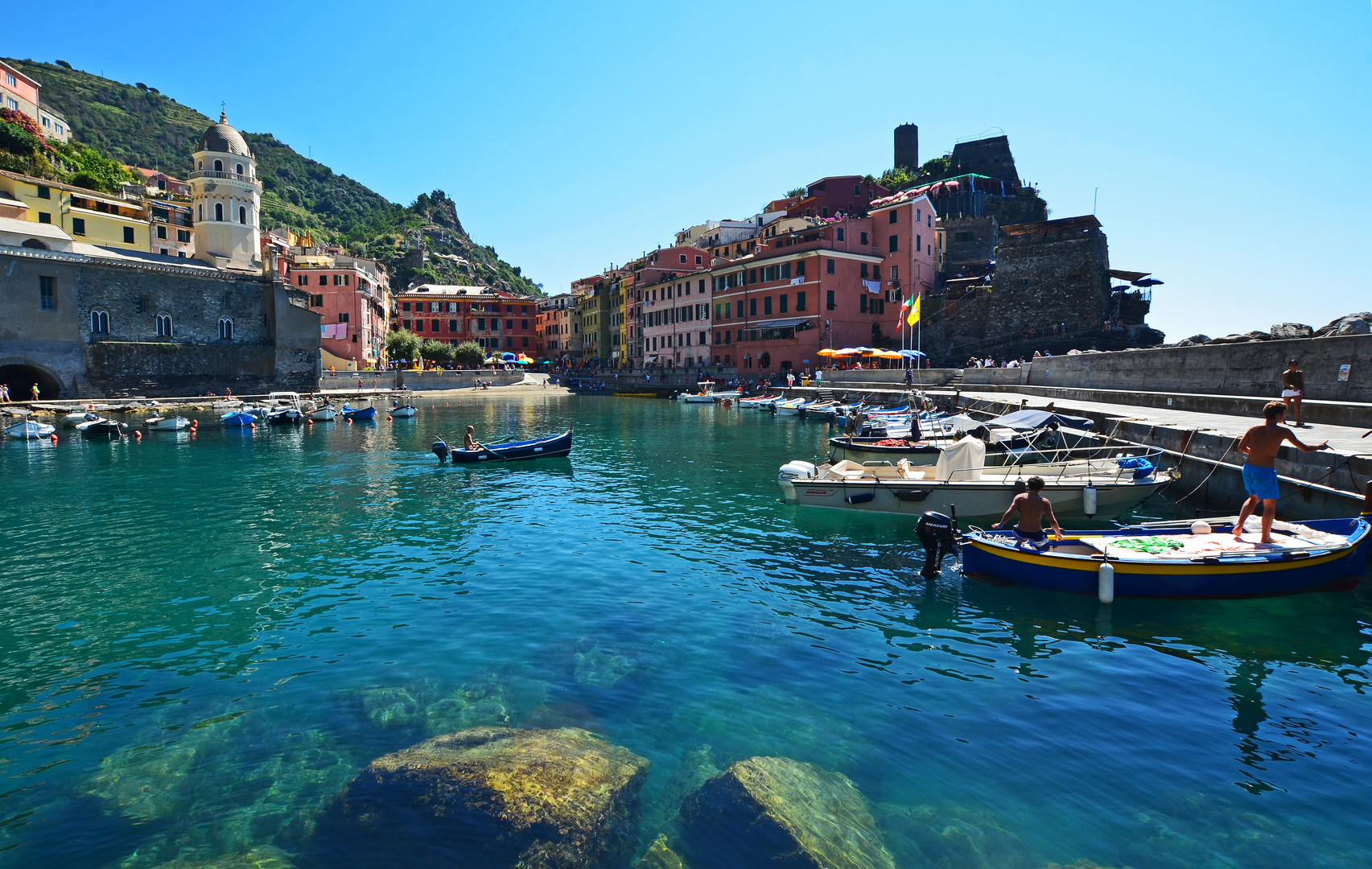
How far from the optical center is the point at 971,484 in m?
16.2

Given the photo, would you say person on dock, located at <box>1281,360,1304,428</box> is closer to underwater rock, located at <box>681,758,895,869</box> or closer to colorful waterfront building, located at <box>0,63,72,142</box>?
underwater rock, located at <box>681,758,895,869</box>

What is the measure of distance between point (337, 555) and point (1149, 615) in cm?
1449

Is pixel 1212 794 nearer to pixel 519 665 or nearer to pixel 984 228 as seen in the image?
pixel 519 665

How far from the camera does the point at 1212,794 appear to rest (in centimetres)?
628

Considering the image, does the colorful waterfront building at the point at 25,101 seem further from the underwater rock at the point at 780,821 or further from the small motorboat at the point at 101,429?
the underwater rock at the point at 780,821

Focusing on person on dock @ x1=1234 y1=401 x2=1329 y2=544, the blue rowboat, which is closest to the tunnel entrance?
the blue rowboat

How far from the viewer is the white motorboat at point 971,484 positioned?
1564cm

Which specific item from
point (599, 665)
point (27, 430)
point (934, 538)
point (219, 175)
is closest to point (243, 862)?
point (599, 665)

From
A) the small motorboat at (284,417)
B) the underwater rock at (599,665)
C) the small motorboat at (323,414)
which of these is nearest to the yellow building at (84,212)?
the small motorboat at (323,414)

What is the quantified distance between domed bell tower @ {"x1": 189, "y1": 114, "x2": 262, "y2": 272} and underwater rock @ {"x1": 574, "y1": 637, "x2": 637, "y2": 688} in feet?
203

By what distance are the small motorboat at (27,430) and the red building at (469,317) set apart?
61.1 metres

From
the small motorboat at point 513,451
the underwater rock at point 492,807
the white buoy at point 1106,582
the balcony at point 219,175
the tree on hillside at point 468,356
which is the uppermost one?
the balcony at point 219,175

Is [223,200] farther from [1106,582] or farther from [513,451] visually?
[1106,582]

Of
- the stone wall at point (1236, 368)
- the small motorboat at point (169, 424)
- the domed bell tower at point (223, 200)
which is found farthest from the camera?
the domed bell tower at point (223, 200)
